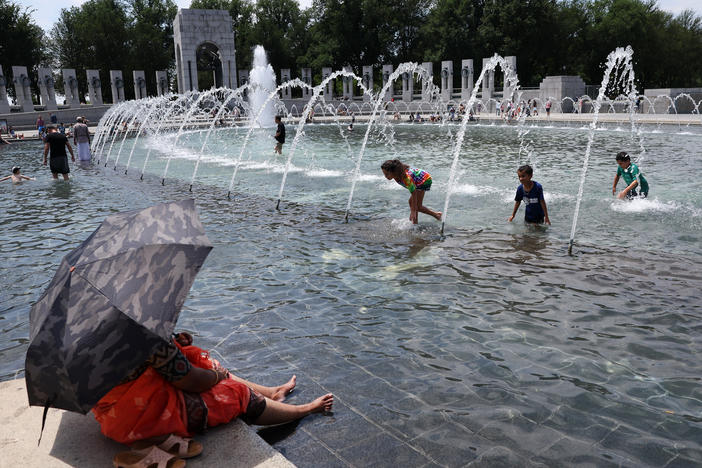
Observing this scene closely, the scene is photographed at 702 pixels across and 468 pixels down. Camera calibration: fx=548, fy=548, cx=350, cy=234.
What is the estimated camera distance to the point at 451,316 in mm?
5770

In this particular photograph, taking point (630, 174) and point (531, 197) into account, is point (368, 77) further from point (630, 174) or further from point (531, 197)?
point (531, 197)

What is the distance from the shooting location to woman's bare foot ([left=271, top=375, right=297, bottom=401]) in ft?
14.0

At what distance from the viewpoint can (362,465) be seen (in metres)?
3.50

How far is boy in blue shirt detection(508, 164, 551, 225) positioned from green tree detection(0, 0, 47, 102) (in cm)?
6932

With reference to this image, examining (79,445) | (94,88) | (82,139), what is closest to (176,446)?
(79,445)

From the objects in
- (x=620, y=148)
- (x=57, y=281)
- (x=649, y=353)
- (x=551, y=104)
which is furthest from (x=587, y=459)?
(x=551, y=104)

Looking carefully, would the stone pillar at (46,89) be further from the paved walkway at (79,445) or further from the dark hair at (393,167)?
the paved walkway at (79,445)

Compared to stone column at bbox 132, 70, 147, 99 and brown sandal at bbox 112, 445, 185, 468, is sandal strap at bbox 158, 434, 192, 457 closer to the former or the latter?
brown sandal at bbox 112, 445, 185, 468

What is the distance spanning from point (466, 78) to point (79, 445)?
58502 mm

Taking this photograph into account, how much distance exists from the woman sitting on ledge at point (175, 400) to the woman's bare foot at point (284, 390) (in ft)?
1.42

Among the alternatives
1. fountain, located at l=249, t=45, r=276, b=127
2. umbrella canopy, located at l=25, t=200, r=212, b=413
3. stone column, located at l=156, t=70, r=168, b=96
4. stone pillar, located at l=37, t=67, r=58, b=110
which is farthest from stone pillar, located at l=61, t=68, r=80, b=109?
umbrella canopy, located at l=25, t=200, r=212, b=413

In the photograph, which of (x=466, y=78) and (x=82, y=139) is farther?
(x=466, y=78)

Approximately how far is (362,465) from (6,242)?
27.5ft

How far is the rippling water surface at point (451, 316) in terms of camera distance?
12.5ft
